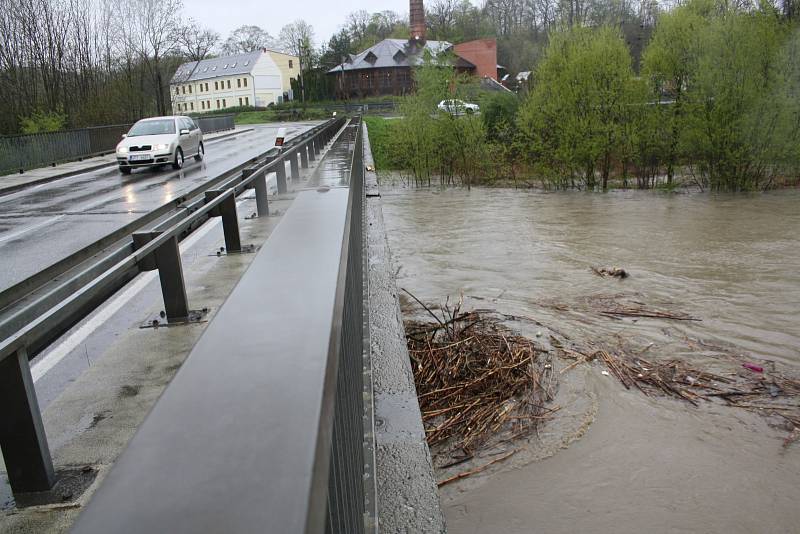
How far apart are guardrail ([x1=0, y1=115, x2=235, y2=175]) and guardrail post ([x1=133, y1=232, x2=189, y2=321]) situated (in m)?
20.0

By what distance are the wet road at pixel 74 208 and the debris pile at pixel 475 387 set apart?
4405mm

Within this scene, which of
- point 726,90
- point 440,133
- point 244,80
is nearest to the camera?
point 726,90

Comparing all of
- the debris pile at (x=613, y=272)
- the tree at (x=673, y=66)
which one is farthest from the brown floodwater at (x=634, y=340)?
the tree at (x=673, y=66)

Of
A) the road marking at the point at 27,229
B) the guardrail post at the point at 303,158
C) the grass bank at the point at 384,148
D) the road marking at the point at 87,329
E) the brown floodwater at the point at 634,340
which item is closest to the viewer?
the brown floodwater at the point at 634,340

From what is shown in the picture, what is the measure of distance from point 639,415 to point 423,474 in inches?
144

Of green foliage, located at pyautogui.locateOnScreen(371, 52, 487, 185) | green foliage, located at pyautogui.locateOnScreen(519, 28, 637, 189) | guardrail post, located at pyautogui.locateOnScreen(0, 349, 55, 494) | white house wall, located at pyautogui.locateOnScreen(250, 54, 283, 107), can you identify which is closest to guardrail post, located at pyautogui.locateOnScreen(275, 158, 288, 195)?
guardrail post, located at pyautogui.locateOnScreen(0, 349, 55, 494)

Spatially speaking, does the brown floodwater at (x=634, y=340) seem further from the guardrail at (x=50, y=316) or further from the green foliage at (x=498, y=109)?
the green foliage at (x=498, y=109)

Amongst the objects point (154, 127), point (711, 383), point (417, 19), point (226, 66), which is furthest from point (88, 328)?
point (226, 66)

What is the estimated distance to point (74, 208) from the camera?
565 inches

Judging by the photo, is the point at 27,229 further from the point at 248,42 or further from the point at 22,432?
the point at 248,42

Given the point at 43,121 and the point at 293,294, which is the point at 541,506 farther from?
the point at 43,121

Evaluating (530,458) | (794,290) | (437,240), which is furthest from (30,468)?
(437,240)

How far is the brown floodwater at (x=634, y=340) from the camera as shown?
4.93 m

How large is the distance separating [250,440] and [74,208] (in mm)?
14880
